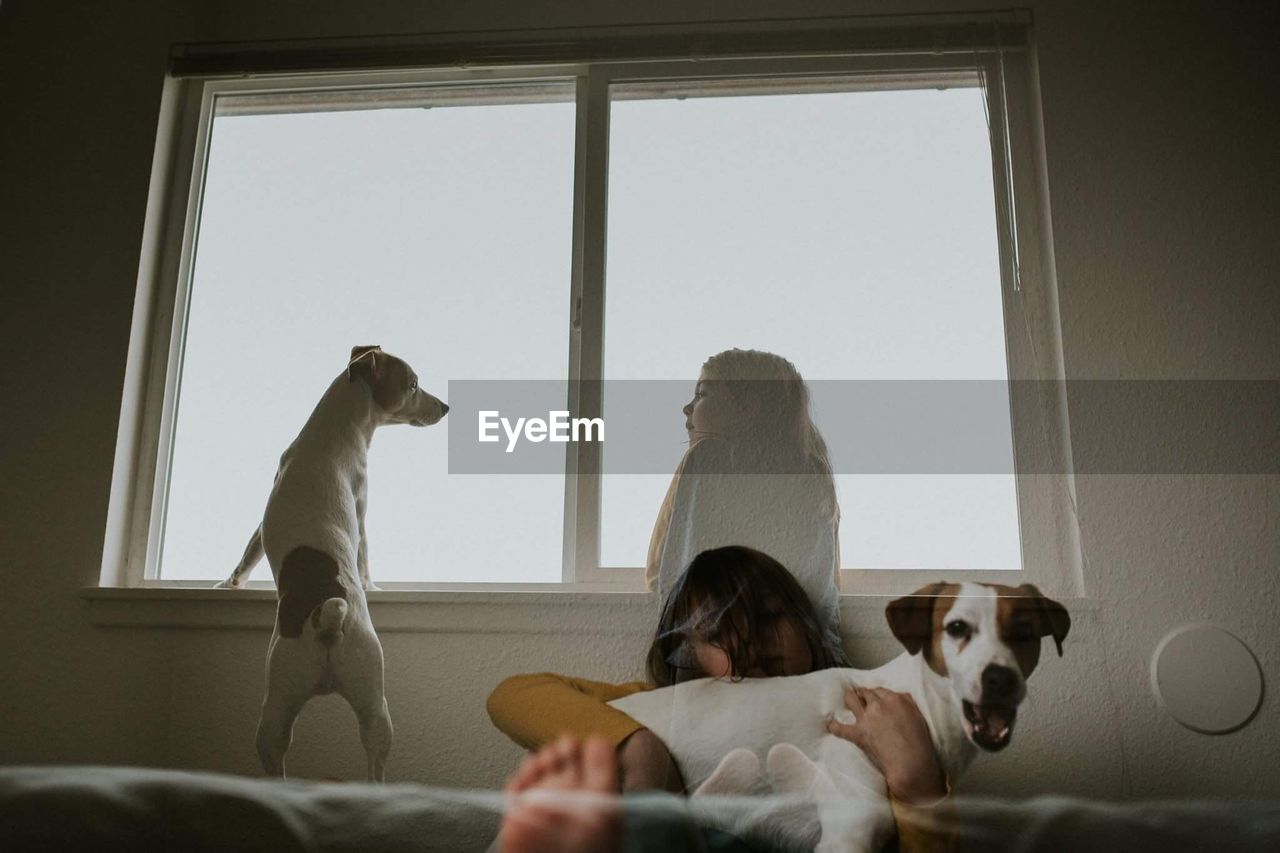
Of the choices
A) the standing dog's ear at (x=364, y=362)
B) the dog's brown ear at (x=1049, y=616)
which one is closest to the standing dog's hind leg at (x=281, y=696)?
the standing dog's ear at (x=364, y=362)

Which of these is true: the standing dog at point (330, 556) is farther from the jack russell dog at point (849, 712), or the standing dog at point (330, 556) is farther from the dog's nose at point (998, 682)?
the dog's nose at point (998, 682)

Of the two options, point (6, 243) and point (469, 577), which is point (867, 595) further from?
point (6, 243)

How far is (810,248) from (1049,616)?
45 centimetres

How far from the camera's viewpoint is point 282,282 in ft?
2.91

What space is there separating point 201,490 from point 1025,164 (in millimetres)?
920

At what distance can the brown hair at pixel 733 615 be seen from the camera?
2.03ft

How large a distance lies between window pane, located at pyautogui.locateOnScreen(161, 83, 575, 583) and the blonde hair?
19cm

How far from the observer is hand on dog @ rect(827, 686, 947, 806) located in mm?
484

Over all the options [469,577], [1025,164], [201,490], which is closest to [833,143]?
[1025,164]

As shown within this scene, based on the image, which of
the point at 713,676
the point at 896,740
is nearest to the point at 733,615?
the point at 713,676

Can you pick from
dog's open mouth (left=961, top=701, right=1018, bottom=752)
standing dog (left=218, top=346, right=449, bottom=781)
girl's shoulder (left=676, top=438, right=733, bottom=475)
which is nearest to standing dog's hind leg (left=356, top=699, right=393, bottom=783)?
standing dog (left=218, top=346, right=449, bottom=781)

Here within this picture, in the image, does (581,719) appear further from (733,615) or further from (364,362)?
(364,362)

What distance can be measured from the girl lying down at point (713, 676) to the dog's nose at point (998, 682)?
56 millimetres

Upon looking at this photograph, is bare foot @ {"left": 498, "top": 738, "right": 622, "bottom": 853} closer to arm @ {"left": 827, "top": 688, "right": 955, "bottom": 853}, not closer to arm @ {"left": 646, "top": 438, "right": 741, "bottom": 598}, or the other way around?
arm @ {"left": 827, "top": 688, "right": 955, "bottom": 853}
